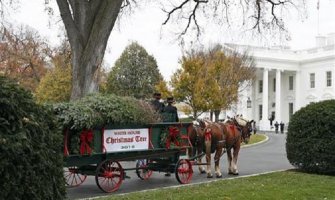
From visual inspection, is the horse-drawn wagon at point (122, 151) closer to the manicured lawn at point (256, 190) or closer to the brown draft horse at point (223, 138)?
the brown draft horse at point (223, 138)

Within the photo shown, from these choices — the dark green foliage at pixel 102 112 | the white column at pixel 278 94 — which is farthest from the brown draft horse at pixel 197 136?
the white column at pixel 278 94

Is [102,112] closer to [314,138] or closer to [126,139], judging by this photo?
[126,139]

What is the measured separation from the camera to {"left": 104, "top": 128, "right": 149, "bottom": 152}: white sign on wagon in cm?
1113

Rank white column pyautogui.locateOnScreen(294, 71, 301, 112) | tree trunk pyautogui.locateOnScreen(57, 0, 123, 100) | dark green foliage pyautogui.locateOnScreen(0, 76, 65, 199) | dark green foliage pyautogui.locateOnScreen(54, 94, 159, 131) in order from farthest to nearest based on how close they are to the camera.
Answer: white column pyautogui.locateOnScreen(294, 71, 301, 112) → tree trunk pyautogui.locateOnScreen(57, 0, 123, 100) → dark green foliage pyautogui.locateOnScreen(54, 94, 159, 131) → dark green foliage pyautogui.locateOnScreen(0, 76, 65, 199)

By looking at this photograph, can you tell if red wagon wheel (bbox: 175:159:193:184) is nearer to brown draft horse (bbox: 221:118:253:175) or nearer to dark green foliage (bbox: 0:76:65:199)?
brown draft horse (bbox: 221:118:253:175)

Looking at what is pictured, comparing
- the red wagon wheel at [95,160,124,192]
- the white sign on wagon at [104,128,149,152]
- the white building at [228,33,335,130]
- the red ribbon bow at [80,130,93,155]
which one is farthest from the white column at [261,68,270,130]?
the red ribbon bow at [80,130,93,155]

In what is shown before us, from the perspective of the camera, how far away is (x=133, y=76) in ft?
190

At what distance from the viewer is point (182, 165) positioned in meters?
13.3

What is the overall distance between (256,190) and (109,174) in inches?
124

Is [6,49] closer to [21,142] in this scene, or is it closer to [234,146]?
[234,146]

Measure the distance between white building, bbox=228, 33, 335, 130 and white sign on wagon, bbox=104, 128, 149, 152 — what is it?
186 feet

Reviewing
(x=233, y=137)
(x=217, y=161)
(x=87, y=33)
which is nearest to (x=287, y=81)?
(x=233, y=137)

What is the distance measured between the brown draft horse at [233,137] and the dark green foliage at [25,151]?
9.02 meters

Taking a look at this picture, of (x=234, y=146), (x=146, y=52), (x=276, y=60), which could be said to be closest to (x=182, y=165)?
(x=234, y=146)
